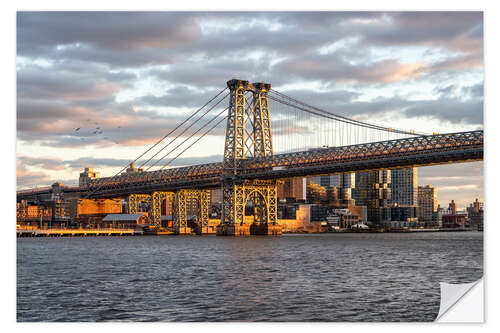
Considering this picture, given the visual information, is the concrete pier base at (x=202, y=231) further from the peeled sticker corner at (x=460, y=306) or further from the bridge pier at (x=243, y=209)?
the peeled sticker corner at (x=460, y=306)

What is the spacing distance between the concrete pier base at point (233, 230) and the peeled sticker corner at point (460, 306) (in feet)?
283

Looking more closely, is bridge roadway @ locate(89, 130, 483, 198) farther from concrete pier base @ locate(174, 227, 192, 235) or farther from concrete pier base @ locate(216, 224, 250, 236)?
concrete pier base @ locate(174, 227, 192, 235)

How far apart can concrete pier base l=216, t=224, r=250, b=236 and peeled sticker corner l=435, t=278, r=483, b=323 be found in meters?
86.2

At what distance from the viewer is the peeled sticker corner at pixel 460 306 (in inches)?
817

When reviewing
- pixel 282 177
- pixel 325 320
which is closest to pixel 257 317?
pixel 325 320

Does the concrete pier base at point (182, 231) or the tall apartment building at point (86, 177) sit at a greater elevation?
the tall apartment building at point (86, 177)

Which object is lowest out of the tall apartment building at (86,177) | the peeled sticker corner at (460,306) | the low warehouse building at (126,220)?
the low warehouse building at (126,220)

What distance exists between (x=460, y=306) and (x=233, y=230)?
288ft

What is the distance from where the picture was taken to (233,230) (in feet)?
356

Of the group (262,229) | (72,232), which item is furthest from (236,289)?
(72,232)

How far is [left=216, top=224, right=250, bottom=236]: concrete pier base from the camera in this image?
10825cm

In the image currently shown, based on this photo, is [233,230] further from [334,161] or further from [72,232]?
[72,232]
